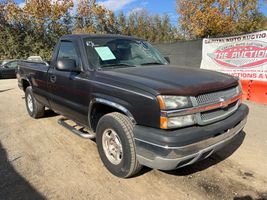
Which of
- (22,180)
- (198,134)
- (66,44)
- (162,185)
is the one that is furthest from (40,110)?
(198,134)

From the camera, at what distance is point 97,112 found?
379cm

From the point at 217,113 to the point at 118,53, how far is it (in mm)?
1854

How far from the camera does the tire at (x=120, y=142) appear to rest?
10.2 feet

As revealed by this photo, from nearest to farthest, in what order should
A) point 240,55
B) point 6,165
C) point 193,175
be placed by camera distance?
point 193,175 → point 6,165 → point 240,55

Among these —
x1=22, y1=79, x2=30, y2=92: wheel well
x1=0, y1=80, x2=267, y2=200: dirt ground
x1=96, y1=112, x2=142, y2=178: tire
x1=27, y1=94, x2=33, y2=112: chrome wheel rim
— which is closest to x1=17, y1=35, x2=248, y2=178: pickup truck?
x1=96, y1=112, x2=142, y2=178: tire

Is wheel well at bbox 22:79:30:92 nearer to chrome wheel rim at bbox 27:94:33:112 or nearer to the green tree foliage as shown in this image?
chrome wheel rim at bbox 27:94:33:112

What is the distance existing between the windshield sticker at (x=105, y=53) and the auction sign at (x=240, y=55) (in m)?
5.66

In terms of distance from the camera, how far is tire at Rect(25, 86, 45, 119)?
602 cm

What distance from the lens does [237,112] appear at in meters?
3.59

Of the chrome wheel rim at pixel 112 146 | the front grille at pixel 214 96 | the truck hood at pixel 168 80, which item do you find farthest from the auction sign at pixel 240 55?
the chrome wheel rim at pixel 112 146

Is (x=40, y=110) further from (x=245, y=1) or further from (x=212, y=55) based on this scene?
(x=245, y=1)

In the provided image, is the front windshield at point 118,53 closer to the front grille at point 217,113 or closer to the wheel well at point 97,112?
the wheel well at point 97,112

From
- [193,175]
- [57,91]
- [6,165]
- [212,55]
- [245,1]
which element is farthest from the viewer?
[245,1]

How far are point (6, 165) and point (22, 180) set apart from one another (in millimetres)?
632
